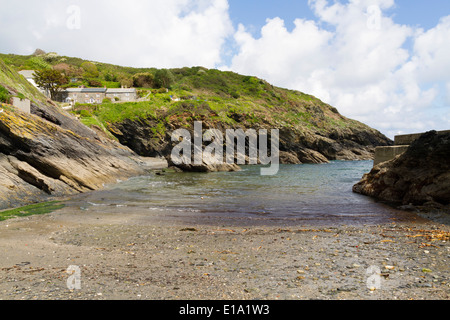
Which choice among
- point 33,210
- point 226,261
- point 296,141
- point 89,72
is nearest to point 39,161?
point 33,210

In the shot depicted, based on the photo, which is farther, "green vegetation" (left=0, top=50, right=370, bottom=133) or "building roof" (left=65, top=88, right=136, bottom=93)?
"building roof" (left=65, top=88, right=136, bottom=93)

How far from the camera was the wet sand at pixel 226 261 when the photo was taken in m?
5.25

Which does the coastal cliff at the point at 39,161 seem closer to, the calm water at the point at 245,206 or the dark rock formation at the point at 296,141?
the calm water at the point at 245,206

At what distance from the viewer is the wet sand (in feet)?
17.2

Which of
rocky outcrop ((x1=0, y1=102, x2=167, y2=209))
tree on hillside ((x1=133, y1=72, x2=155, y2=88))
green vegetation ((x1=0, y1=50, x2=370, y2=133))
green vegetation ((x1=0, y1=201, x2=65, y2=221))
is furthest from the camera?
tree on hillside ((x1=133, y1=72, x2=155, y2=88))

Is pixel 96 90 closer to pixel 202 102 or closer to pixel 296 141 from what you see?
pixel 202 102

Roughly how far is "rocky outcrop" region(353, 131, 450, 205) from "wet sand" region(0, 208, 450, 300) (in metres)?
3.61

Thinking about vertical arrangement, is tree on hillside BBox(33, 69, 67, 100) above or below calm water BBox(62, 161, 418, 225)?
above

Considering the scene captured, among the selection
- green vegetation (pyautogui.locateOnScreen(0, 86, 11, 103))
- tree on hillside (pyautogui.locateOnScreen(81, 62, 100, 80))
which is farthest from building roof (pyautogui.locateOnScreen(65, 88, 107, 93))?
green vegetation (pyautogui.locateOnScreen(0, 86, 11, 103))

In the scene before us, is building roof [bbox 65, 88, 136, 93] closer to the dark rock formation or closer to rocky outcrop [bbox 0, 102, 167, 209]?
the dark rock formation

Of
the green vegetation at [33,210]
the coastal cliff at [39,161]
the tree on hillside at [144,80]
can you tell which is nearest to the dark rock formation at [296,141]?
the coastal cliff at [39,161]

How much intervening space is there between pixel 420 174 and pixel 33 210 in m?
20.3

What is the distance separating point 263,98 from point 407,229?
100940 millimetres

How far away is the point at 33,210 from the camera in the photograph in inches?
551
